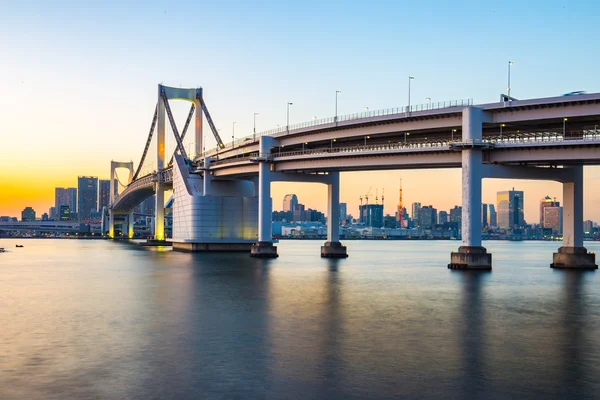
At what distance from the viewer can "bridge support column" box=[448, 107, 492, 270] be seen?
53.9 metres

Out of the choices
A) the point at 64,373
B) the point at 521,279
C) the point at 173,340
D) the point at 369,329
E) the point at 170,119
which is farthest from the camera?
the point at 170,119

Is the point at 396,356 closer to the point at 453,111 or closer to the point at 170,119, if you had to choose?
the point at 453,111

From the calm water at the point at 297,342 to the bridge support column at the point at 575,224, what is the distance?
58.6 feet

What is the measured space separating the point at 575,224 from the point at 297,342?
46.1 m

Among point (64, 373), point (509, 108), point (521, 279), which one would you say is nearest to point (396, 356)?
point (64, 373)

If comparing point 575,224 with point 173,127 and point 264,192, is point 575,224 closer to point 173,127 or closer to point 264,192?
point 264,192

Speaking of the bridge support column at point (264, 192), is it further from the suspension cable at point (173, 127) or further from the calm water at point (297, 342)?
the suspension cable at point (173, 127)

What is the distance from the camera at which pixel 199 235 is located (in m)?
94.8

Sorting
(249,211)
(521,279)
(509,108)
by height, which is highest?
(509,108)

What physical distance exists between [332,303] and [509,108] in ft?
87.6

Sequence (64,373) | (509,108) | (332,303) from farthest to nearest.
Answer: (509,108) → (332,303) → (64,373)

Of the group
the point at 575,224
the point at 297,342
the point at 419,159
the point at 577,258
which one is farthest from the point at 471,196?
the point at 297,342

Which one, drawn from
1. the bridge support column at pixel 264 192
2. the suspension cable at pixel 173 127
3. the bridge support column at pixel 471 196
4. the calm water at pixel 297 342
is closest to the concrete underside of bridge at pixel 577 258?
the bridge support column at pixel 471 196

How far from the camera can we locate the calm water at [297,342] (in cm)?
1647
